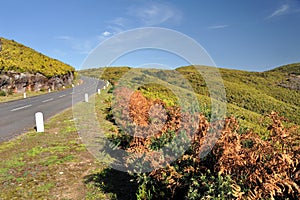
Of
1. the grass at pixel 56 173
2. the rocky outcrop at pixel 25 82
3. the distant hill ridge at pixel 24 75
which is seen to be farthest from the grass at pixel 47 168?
the distant hill ridge at pixel 24 75

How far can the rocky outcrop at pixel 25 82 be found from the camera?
27.5m

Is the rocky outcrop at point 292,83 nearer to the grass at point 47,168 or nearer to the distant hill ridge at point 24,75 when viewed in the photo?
the grass at point 47,168

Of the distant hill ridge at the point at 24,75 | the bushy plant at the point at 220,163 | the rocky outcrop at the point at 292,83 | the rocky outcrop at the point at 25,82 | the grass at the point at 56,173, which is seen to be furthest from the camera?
the rocky outcrop at the point at 292,83

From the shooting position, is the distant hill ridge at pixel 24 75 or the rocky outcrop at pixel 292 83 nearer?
the distant hill ridge at pixel 24 75

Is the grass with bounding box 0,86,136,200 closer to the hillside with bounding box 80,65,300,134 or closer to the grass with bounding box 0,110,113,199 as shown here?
the grass with bounding box 0,110,113,199

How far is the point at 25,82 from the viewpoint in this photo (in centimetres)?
3072

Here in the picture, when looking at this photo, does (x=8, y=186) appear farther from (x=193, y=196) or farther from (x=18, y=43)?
(x=18, y=43)

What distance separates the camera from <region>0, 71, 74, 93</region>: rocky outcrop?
27.5 m

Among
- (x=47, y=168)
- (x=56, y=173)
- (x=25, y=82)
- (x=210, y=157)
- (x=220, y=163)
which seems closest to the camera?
(x=220, y=163)

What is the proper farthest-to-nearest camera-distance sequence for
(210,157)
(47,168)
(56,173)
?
1. (47,168)
2. (56,173)
3. (210,157)

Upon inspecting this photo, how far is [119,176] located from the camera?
5621mm

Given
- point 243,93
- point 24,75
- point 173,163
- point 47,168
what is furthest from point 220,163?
point 24,75

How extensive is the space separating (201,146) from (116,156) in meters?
3.66

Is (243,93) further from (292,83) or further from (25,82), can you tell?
(25,82)
